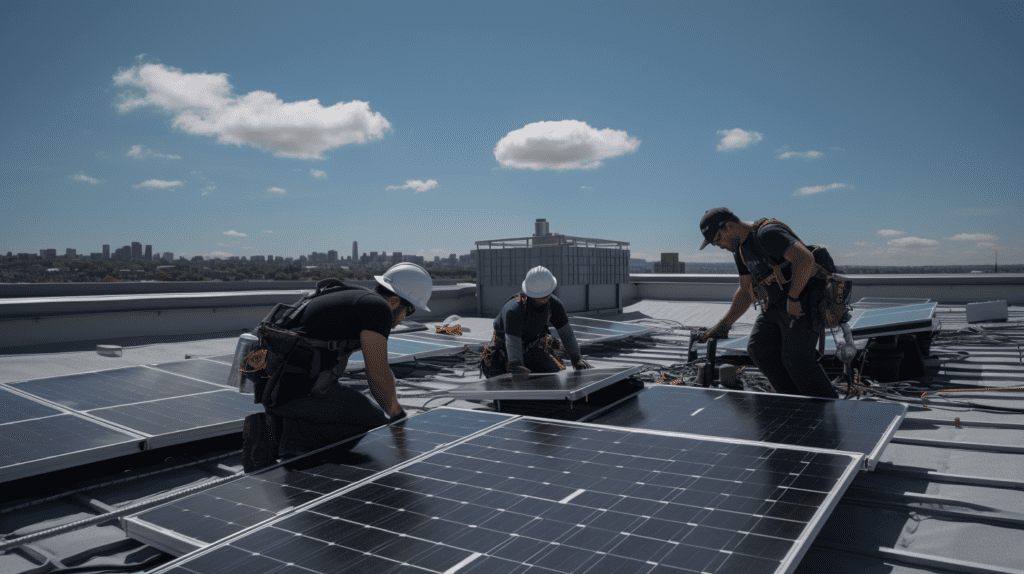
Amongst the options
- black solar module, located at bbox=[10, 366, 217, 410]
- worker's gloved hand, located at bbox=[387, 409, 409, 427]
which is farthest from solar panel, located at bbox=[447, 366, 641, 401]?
black solar module, located at bbox=[10, 366, 217, 410]

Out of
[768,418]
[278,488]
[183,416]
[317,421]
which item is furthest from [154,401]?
[768,418]

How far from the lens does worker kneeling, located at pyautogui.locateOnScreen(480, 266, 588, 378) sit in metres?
7.05

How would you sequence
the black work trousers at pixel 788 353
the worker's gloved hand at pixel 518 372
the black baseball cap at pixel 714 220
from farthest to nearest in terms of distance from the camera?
the worker's gloved hand at pixel 518 372 < the black baseball cap at pixel 714 220 < the black work trousers at pixel 788 353

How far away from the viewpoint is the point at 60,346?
447 inches

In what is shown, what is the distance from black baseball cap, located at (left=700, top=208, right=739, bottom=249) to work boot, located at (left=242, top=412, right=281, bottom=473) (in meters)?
3.91

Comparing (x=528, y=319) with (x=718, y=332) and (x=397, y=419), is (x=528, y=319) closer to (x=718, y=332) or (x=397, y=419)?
(x=718, y=332)

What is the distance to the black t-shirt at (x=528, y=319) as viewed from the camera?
7.11 metres

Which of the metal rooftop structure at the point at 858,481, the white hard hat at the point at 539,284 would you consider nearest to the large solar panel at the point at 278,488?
the metal rooftop structure at the point at 858,481

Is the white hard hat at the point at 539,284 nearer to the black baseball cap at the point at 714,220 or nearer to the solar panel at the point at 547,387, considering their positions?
the solar panel at the point at 547,387

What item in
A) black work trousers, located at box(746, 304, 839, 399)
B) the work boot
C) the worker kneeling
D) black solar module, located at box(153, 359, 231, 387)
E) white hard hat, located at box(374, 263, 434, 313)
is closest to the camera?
the work boot

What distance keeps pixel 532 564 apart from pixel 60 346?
1283 cm

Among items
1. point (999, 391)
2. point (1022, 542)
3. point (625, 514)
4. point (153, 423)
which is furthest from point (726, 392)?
point (153, 423)

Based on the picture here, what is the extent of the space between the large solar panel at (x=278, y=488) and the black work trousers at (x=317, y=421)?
1.17 ft

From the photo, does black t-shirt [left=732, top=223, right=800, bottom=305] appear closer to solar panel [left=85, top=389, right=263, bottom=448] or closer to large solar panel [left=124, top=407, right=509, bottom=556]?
large solar panel [left=124, top=407, right=509, bottom=556]
